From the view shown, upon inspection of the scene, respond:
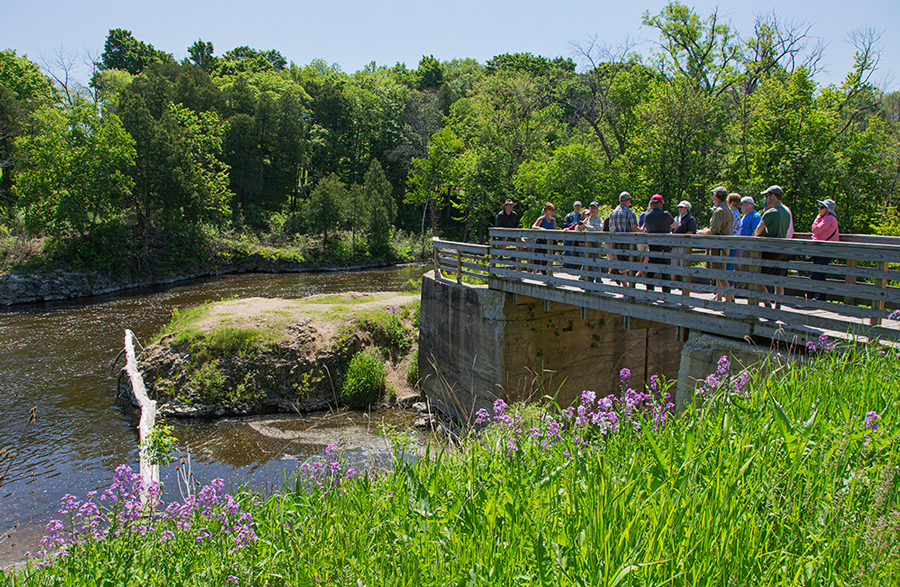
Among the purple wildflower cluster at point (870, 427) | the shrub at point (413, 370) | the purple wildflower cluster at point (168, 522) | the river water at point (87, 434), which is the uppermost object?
the purple wildflower cluster at point (870, 427)

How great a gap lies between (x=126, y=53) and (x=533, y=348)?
97.8 m

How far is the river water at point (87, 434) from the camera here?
408 inches

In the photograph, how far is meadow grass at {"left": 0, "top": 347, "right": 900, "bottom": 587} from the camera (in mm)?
2432

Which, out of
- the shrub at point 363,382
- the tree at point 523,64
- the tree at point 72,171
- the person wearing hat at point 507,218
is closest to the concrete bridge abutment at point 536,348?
the person wearing hat at point 507,218

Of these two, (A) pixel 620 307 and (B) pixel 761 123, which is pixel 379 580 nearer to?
(A) pixel 620 307

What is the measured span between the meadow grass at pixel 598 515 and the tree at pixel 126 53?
96.6 metres

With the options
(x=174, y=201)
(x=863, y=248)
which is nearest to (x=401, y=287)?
(x=174, y=201)

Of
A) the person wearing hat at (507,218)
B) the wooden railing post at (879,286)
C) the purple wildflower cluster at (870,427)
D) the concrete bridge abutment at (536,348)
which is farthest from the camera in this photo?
the person wearing hat at (507,218)

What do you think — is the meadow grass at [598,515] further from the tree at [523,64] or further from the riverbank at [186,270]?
the tree at [523,64]

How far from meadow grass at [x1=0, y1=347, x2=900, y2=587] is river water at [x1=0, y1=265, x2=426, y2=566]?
239cm

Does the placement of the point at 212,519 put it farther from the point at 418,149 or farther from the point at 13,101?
the point at 418,149

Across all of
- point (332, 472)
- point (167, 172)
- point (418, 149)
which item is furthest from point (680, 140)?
point (418, 149)

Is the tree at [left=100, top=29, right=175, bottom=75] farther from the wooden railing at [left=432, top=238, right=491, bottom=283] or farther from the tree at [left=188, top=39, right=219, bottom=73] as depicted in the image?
the wooden railing at [left=432, top=238, right=491, bottom=283]

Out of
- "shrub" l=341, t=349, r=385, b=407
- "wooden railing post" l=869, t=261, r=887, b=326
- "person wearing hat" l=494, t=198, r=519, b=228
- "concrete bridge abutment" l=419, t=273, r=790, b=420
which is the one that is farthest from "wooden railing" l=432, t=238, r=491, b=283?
"wooden railing post" l=869, t=261, r=887, b=326
